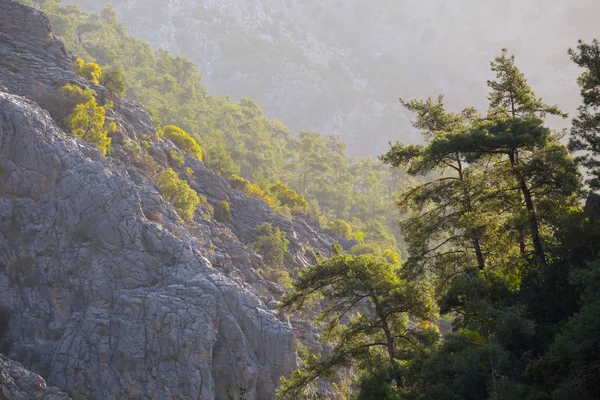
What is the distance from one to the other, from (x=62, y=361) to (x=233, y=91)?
132 meters

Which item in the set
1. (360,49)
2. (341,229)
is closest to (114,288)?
(341,229)

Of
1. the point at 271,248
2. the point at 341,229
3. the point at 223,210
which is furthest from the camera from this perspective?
the point at 341,229

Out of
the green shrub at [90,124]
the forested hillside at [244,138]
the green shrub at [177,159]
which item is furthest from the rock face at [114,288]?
the forested hillside at [244,138]

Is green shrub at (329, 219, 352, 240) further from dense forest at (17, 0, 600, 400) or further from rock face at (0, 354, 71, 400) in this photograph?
dense forest at (17, 0, 600, 400)

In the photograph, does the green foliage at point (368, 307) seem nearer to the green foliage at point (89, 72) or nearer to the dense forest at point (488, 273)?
the dense forest at point (488, 273)

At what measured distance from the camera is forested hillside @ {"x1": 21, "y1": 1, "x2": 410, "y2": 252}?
75938 millimetres

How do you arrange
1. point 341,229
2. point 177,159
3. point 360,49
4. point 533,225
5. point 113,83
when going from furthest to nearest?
point 360,49 < point 341,229 < point 113,83 < point 177,159 < point 533,225

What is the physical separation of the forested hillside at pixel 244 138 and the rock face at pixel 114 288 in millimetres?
29667

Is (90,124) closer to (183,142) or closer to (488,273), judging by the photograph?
(183,142)

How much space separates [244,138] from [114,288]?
48297mm

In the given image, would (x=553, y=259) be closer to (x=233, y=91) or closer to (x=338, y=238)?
(x=338, y=238)

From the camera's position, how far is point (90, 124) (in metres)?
42.8

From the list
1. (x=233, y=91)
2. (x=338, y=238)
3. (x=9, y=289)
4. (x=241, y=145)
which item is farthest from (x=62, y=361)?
(x=233, y=91)

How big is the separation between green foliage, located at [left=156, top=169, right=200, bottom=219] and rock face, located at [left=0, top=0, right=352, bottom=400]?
163cm
